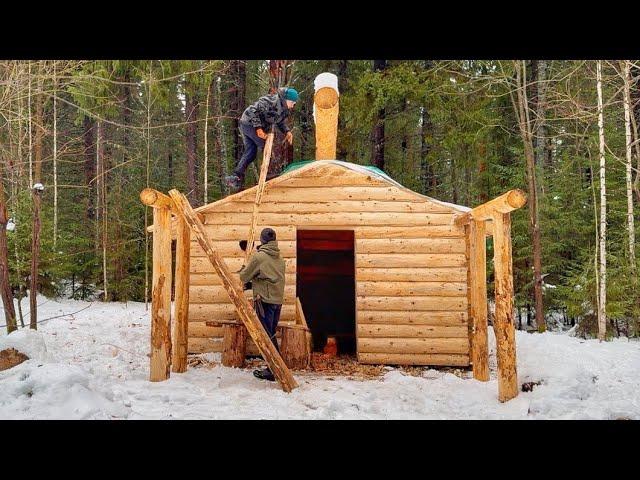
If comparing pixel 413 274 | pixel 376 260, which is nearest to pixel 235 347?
pixel 376 260

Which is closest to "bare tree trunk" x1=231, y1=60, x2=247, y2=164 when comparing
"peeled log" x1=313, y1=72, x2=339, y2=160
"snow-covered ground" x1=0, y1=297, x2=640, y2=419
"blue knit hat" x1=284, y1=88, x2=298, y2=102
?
"peeled log" x1=313, y1=72, x2=339, y2=160

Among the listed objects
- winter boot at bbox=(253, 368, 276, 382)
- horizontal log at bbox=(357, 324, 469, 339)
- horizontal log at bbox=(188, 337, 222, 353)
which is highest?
horizontal log at bbox=(357, 324, 469, 339)

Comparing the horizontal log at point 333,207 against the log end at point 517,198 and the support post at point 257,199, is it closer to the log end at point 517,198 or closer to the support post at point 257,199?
the support post at point 257,199

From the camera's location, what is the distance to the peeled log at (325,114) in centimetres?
1040

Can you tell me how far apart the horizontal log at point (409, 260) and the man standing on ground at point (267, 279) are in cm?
197

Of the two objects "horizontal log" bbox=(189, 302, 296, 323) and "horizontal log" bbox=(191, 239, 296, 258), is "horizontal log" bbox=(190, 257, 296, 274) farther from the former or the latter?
"horizontal log" bbox=(189, 302, 296, 323)

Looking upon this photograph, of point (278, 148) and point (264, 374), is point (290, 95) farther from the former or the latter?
point (264, 374)

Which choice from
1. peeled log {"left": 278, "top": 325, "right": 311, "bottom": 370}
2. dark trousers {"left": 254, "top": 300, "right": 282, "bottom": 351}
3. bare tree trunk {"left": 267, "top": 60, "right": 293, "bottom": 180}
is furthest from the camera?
bare tree trunk {"left": 267, "top": 60, "right": 293, "bottom": 180}

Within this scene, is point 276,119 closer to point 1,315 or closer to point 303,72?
point 1,315

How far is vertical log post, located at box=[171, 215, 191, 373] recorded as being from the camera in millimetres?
6906

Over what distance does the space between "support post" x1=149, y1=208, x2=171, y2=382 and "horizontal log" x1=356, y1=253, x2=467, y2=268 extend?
3278mm
